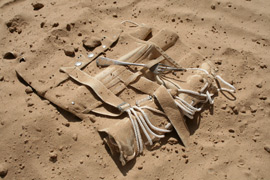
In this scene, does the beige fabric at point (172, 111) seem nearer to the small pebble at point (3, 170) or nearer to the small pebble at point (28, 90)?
the small pebble at point (28, 90)

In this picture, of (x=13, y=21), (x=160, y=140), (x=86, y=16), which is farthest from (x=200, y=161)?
(x=13, y=21)

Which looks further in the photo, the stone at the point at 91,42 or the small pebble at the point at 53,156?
the stone at the point at 91,42

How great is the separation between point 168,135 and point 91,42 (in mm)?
1102

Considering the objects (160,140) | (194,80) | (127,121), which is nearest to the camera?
(127,121)

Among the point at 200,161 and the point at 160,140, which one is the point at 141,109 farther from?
the point at 200,161

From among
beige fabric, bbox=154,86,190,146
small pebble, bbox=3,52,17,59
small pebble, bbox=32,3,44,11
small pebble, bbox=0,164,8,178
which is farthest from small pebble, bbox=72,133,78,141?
small pebble, bbox=32,3,44,11

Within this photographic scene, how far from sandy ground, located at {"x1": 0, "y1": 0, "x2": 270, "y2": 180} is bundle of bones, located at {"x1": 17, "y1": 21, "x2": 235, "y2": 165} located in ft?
0.36

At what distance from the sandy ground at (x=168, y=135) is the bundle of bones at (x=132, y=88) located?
11 cm

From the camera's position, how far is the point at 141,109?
1.91m

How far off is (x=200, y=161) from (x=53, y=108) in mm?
1229

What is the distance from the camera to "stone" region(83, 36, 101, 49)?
2.32m

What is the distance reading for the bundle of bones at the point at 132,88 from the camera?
187 cm

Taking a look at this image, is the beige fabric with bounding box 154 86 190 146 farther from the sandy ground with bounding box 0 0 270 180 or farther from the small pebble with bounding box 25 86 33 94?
the small pebble with bounding box 25 86 33 94

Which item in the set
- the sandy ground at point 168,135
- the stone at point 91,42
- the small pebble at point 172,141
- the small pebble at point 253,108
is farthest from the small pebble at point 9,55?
the small pebble at point 253,108
